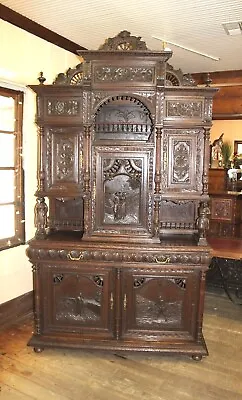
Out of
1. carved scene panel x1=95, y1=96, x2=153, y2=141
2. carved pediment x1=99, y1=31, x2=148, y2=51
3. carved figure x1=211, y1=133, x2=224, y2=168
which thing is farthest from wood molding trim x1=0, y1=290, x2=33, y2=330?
carved figure x1=211, y1=133, x2=224, y2=168

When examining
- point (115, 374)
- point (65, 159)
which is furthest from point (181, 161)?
point (115, 374)

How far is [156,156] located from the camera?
2650mm

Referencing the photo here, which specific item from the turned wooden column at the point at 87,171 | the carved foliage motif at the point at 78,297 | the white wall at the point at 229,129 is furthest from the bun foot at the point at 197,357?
the white wall at the point at 229,129

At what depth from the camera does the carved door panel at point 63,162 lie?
2.72m

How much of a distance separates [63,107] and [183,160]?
1.02 metres

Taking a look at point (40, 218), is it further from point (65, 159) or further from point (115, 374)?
point (115, 374)

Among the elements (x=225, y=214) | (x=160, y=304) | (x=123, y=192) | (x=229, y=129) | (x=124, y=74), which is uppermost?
(x=229, y=129)

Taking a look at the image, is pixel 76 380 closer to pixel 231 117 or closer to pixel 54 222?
pixel 54 222

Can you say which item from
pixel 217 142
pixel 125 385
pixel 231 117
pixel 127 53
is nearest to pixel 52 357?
pixel 125 385

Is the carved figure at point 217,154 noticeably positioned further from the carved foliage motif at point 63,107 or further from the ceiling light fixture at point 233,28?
the carved foliage motif at point 63,107

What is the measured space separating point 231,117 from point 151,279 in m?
2.80

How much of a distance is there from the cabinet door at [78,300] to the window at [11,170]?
682 mm

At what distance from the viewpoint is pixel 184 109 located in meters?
2.61

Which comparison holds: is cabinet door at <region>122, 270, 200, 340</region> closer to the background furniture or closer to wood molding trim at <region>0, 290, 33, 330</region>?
wood molding trim at <region>0, 290, 33, 330</region>
